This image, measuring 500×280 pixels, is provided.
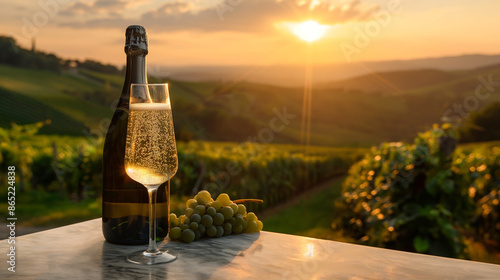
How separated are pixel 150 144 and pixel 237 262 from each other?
1.20 ft

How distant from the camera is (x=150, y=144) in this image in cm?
110

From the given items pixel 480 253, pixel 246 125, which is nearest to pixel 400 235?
pixel 480 253

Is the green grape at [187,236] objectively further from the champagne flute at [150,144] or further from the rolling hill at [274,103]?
the rolling hill at [274,103]

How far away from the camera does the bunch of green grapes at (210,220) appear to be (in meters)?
1.34

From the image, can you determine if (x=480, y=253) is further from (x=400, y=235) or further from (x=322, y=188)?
(x=322, y=188)

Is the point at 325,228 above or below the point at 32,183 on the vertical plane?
below

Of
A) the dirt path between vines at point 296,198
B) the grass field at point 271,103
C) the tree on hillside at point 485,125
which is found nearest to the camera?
the dirt path between vines at point 296,198

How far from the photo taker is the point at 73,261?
1.11 meters

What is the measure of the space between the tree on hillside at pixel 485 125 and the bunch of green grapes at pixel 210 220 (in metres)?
8.50

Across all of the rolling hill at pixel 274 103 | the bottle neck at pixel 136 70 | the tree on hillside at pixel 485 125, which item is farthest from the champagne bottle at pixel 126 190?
the tree on hillside at pixel 485 125

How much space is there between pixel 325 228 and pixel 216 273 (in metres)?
5.88

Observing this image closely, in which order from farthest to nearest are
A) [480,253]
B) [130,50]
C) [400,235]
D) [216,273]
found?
[480,253] → [400,235] → [130,50] → [216,273]

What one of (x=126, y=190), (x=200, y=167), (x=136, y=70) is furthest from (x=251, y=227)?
(x=200, y=167)

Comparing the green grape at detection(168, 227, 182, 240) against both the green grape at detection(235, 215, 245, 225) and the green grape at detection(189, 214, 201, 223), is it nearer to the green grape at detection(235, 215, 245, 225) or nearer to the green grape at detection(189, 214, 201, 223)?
the green grape at detection(189, 214, 201, 223)
